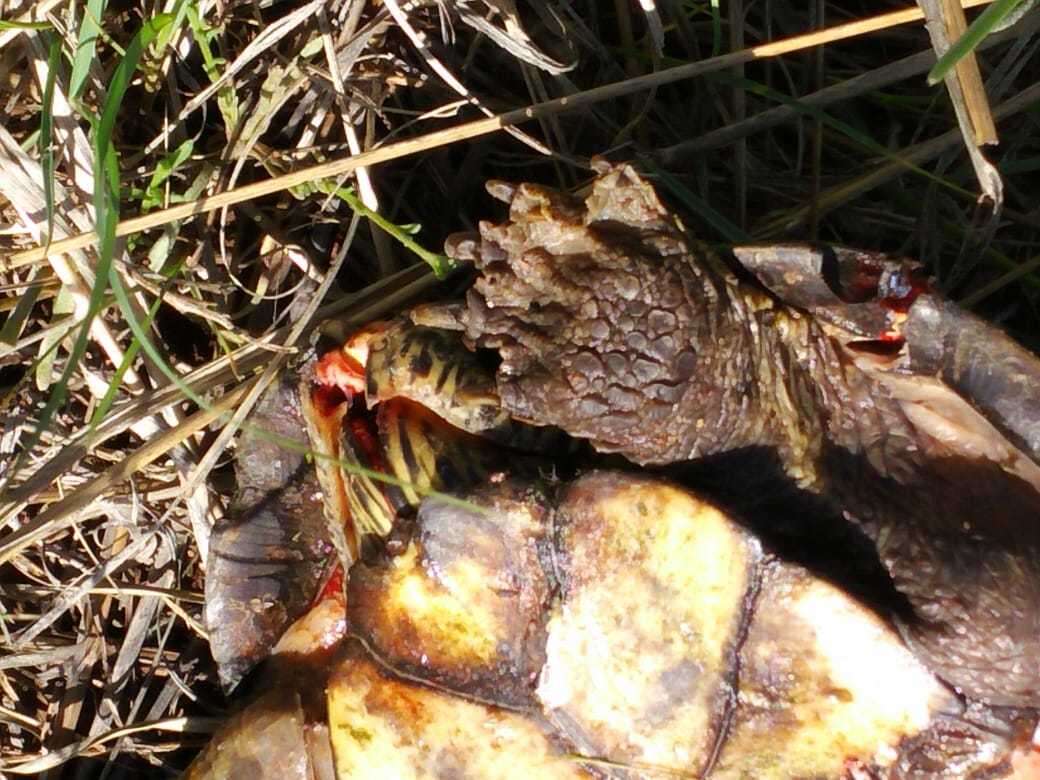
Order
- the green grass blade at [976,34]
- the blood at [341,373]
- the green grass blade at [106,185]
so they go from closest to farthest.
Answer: the green grass blade at [976,34] → the green grass blade at [106,185] → the blood at [341,373]

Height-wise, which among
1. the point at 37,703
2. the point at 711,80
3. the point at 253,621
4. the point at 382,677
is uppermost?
the point at 711,80

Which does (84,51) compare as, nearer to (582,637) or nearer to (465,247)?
(465,247)

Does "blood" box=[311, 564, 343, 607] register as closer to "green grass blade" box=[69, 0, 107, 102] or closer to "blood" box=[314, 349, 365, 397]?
"blood" box=[314, 349, 365, 397]

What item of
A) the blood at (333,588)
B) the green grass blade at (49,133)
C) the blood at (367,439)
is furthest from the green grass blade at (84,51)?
the blood at (333,588)

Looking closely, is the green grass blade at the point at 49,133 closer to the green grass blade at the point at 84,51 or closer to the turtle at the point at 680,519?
the green grass blade at the point at 84,51

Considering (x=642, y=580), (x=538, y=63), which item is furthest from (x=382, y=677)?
(x=538, y=63)

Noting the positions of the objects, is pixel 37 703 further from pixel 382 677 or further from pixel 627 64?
pixel 627 64
